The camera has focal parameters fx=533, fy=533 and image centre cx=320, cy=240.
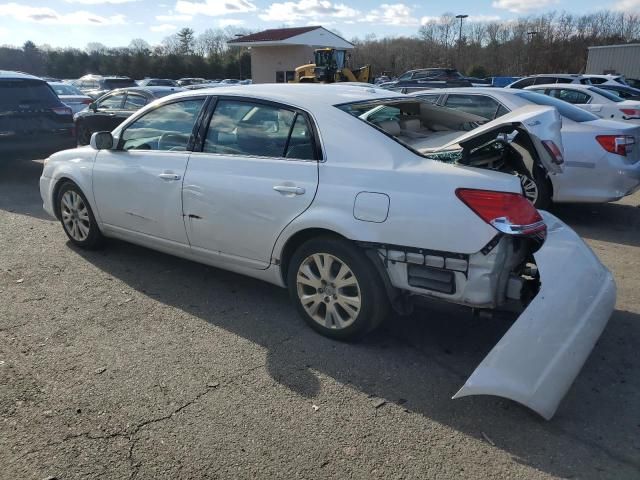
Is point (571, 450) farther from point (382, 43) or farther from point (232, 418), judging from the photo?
point (382, 43)

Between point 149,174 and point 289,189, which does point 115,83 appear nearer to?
point 149,174

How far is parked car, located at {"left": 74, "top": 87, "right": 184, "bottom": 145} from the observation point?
11195 millimetres

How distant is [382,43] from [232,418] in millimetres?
88529

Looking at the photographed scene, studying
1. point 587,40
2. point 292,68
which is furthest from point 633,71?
point 292,68

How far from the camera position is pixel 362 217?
10.8ft

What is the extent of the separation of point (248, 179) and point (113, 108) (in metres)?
9.01

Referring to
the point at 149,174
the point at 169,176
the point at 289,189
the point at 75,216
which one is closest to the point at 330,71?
the point at 75,216

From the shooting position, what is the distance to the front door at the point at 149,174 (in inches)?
170

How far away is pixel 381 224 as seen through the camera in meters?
3.23

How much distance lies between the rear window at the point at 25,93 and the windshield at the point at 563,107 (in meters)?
8.19

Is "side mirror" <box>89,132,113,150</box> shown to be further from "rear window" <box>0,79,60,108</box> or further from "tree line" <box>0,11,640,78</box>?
"tree line" <box>0,11,640,78</box>

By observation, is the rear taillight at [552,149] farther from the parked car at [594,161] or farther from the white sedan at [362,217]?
the parked car at [594,161]

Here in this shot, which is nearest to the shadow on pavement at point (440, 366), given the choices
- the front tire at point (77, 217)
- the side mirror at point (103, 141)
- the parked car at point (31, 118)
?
the front tire at point (77, 217)

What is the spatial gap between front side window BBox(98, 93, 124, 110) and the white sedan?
24.2 feet
